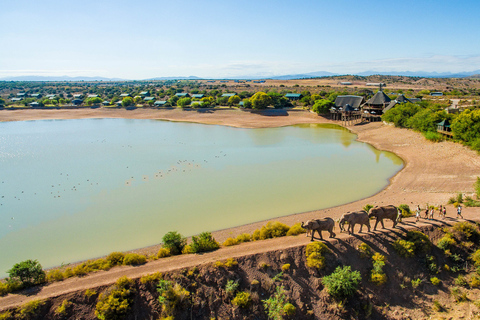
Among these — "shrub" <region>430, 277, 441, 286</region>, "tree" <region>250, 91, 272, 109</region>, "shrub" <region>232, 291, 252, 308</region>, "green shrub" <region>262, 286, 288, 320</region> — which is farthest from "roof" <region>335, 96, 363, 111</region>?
"shrub" <region>232, 291, 252, 308</region>

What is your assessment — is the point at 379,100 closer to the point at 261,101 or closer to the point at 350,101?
the point at 350,101

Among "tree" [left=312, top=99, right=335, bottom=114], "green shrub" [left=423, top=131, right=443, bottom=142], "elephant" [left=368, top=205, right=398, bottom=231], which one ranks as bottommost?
"elephant" [left=368, top=205, right=398, bottom=231]

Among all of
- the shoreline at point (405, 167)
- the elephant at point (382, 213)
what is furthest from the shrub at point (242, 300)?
the elephant at point (382, 213)

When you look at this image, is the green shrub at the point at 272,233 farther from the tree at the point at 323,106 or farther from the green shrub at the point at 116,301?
the tree at the point at 323,106

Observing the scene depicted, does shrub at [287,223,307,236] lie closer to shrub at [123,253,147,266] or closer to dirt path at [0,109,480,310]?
dirt path at [0,109,480,310]

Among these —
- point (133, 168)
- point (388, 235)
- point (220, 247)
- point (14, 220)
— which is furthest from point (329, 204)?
point (14, 220)

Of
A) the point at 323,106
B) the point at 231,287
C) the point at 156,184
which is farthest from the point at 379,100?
the point at 231,287
